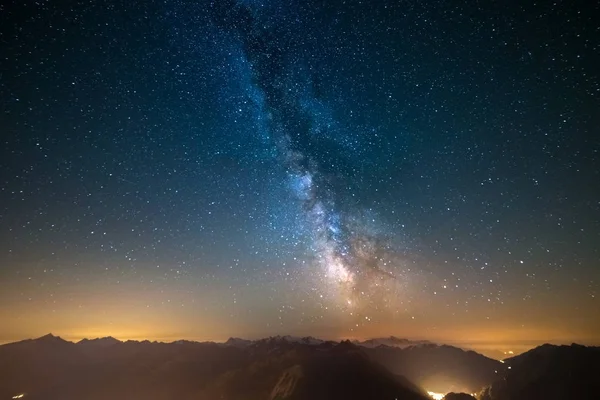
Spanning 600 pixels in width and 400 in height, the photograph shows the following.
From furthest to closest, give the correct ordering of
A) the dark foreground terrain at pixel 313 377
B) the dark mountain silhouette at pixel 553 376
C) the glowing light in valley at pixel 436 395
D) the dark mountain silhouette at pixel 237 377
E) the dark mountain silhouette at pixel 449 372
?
the dark mountain silhouette at pixel 449 372, the glowing light in valley at pixel 436 395, the dark mountain silhouette at pixel 237 377, the dark foreground terrain at pixel 313 377, the dark mountain silhouette at pixel 553 376

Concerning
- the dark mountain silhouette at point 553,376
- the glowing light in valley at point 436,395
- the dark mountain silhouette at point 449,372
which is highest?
the dark mountain silhouette at point 553,376

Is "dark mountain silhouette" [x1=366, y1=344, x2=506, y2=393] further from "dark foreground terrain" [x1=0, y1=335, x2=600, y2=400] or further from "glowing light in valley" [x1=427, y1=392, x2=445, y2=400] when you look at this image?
"glowing light in valley" [x1=427, y1=392, x2=445, y2=400]

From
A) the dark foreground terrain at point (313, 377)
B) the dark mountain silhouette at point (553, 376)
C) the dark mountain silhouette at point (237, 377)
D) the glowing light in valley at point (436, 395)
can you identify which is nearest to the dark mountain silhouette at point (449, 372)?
the dark foreground terrain at point (313, 377)

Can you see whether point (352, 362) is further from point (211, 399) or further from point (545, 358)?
point (545, 358)

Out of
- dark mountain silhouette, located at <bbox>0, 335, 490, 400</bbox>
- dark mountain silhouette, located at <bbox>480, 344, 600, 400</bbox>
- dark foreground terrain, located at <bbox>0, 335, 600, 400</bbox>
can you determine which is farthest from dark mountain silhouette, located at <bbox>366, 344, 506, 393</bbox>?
dark mountain silhouette, located at <bbox>0, 335, 490, 400</bbox>

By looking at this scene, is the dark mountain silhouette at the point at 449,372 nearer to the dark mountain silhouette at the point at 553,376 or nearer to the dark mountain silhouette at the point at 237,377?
the dark mountain silhouette at the point at 553,376

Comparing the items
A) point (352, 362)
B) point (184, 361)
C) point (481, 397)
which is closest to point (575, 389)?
point (481, 397)
